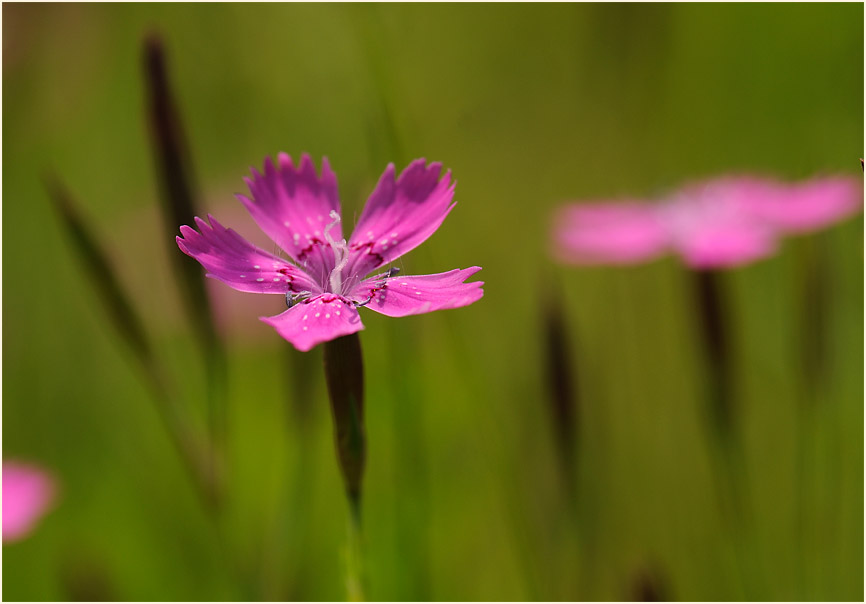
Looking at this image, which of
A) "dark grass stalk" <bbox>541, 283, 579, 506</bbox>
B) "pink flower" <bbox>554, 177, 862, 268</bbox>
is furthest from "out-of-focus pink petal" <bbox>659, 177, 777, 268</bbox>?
"dark grass stalk" <bbox>541, 283, 579, 506</bbox>

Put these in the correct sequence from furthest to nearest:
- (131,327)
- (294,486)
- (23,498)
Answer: (23,498) < (294,486) < (131,327)

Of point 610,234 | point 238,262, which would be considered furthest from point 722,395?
point 238,262

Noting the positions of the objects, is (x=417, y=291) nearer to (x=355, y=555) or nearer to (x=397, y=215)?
(x=397, y=215)

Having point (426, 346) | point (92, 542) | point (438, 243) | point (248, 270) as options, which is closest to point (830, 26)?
point (438, 243)

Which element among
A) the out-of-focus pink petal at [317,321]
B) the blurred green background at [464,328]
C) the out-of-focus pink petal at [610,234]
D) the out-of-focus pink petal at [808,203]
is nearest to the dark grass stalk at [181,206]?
the blurred green background at [464,328]

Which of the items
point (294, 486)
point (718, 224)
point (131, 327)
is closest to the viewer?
point (131, 327)

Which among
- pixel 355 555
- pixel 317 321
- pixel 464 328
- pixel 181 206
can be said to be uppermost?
pixel 181 206

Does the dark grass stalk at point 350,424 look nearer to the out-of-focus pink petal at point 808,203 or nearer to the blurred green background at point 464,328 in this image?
the blurred green background at point 464,328
